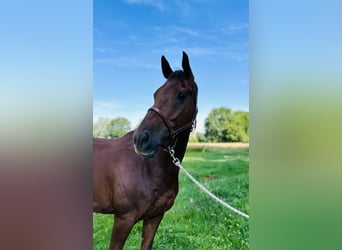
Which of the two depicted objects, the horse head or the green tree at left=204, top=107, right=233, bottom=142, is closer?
the horse head

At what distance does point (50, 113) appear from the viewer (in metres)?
1.71

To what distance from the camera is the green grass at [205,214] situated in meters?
1.69

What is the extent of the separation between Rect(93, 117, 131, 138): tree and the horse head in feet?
0.34

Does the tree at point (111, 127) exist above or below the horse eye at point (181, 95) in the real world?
below

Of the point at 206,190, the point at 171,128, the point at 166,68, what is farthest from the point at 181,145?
the point at 166,68

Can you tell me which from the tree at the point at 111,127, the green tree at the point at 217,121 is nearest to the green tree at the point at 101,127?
the tree at the point at 111,127

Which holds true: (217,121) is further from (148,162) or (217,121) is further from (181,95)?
(148,162)

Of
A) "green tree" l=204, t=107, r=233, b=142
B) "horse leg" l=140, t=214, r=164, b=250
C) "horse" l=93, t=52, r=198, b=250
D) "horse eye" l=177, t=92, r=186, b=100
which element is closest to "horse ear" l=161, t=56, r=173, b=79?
"horse" l=93, t=52, r=198, b=250

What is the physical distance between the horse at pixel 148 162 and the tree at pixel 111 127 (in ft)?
0.08

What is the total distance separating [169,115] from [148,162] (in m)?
0.24

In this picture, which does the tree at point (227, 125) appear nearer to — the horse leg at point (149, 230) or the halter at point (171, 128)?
the halter at point (171, 128)

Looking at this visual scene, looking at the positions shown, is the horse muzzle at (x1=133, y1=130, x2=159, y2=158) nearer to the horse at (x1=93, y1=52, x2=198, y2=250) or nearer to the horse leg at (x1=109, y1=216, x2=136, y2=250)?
the horse at (x1=93, y1=52, x2=198, y2=250)

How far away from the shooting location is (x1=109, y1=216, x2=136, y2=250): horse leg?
1.65 metres

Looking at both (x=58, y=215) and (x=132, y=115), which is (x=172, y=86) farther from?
(x=58, y=215)
